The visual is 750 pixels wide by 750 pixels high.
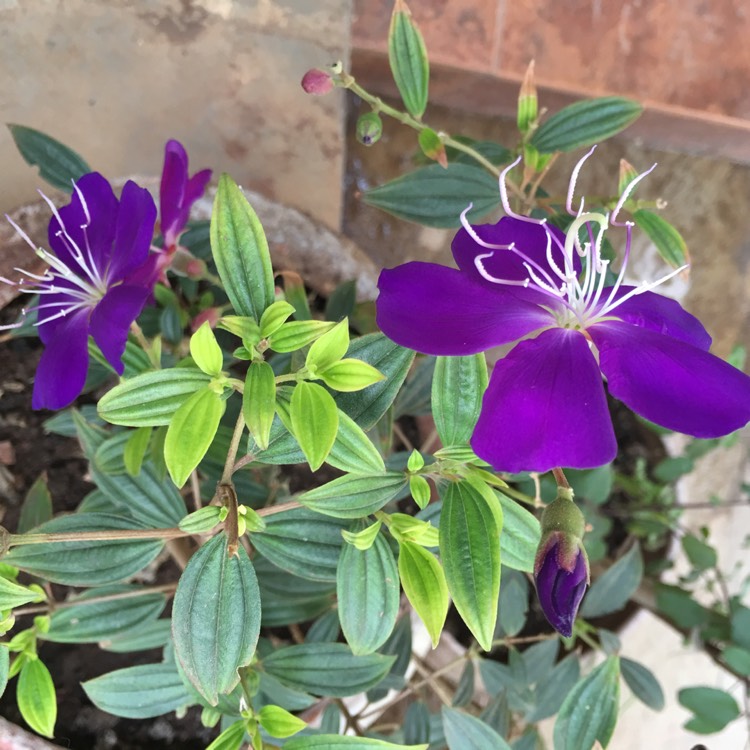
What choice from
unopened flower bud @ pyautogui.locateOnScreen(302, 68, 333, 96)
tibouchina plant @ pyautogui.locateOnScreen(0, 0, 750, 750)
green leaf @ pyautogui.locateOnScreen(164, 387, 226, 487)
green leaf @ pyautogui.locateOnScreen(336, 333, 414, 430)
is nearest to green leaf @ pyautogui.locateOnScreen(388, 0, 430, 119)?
tibouchina plant @ pyautogui.locateOnScreen(0, 0, 750, 750)

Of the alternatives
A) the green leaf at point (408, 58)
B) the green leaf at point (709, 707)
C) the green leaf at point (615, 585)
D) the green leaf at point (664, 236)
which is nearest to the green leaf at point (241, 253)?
the green leaf at point (408, 58)

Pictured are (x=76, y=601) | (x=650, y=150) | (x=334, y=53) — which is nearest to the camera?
(x=76, y=601)

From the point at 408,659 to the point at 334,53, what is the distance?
85cm

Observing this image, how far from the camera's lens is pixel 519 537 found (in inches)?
25.0

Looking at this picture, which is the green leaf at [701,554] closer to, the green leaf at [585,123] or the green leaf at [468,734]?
the green leaf at [468,734]

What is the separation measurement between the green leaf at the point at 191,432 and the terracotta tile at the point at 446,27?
88cm

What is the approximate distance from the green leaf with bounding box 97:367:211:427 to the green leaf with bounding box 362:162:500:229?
35cm

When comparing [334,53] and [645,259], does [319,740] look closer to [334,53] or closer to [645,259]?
[334,53]

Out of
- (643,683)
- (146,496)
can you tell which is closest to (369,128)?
(146,496)

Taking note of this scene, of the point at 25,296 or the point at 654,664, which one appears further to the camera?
the point at 654,664

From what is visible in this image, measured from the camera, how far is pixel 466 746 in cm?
75

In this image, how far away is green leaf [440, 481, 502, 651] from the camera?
51 cm

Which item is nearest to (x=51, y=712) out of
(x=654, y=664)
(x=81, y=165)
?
(x=81, y=165)

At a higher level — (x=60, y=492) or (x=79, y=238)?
(x=79, y=238)
